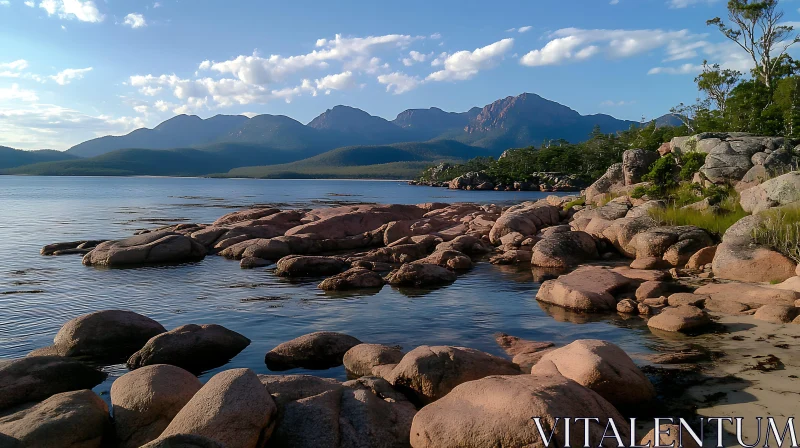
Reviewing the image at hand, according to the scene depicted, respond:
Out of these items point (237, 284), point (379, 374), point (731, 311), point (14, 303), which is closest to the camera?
point (379, 374)

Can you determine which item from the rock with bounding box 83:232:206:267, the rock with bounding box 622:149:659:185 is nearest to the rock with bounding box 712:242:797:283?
the rock with bounding box 622:149:659:185

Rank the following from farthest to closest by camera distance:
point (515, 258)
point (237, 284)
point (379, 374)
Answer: point (515, 258), point (237, 284), point (379, 374)

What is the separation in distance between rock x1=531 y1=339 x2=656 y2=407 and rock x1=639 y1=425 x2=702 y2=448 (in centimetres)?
157

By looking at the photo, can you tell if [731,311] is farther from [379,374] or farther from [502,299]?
[379,374]

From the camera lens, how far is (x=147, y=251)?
2438 centimetres

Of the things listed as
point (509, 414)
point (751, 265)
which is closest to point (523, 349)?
point (509, 414)

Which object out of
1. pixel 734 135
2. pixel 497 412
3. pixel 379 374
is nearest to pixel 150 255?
pixel 379 374

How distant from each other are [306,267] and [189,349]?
1056 centimetres

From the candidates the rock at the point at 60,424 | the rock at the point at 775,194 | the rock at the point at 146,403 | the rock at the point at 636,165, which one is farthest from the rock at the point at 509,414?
the rock at the point at 636,165

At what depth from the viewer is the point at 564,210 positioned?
36.7 m

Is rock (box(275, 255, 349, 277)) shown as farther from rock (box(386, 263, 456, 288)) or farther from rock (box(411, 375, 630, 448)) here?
rock (box(411, 375, 630, 448))

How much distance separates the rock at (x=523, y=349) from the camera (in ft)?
33.1

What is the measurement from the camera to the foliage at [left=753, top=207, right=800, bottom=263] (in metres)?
16.5

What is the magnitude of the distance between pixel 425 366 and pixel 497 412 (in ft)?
6.72
